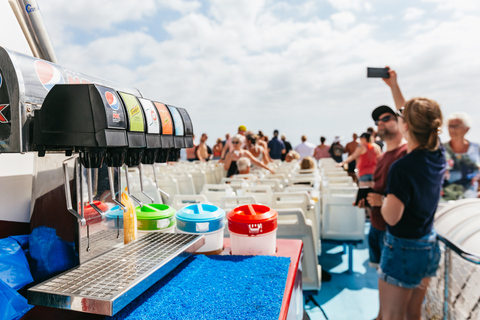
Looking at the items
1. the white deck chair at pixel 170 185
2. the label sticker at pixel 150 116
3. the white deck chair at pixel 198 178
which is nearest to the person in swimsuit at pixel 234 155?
the white deck chair at pixel 198 178

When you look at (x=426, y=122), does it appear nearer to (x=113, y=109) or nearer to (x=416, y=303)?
(x=416, y=303)

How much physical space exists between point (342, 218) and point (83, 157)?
2962 mm

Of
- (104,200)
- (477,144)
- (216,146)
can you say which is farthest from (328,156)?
(104,200)

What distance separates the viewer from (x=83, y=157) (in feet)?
3.42

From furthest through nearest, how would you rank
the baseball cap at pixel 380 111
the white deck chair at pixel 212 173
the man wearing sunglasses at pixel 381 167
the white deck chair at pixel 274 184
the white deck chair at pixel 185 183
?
the white deck chair at pixel 212 173 < the white deck chair at pixel 185 183 < the white deck chair at pixel 274 184 < the baseball cap at pixel 380 111 < the man wearing sunglasses at pixel 381 167

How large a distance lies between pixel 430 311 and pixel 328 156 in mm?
8540

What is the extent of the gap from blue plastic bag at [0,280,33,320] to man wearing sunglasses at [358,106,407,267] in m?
1.87

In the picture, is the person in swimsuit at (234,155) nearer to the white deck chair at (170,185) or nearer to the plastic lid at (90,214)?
the white deck chair at (170,185)

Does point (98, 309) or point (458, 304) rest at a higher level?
point (98, 309)

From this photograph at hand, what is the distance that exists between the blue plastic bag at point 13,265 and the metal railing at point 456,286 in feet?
5.96

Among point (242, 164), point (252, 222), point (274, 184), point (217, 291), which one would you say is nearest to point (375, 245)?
point (252, 222)

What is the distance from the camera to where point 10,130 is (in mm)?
915

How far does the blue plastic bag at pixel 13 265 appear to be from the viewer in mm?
1021

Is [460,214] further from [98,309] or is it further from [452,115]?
[98,309]
